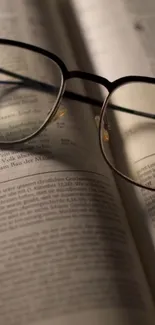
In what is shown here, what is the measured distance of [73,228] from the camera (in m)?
0.45

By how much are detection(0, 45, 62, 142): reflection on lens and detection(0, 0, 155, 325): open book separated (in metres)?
0.02

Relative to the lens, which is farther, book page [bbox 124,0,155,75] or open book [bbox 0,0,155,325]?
book page [bbox 124,0,155,75]

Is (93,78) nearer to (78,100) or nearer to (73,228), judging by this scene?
(78,100)

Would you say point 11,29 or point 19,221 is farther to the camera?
point 11,29

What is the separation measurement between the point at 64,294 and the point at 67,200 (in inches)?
3.1

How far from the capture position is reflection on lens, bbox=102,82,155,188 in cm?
51

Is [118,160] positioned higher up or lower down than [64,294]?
higher up

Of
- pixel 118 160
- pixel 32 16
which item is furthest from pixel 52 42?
pixel 118 160

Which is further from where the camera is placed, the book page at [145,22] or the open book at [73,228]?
the book page at [145,22]

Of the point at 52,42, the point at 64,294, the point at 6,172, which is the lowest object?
the point at 64,294

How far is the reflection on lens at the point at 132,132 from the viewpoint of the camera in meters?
0.51

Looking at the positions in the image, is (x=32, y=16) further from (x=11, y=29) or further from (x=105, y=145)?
(x=105, y=145)

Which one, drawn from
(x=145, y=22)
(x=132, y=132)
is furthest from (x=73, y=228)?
(x=145, y=22)

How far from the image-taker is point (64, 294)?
1.38 feet
